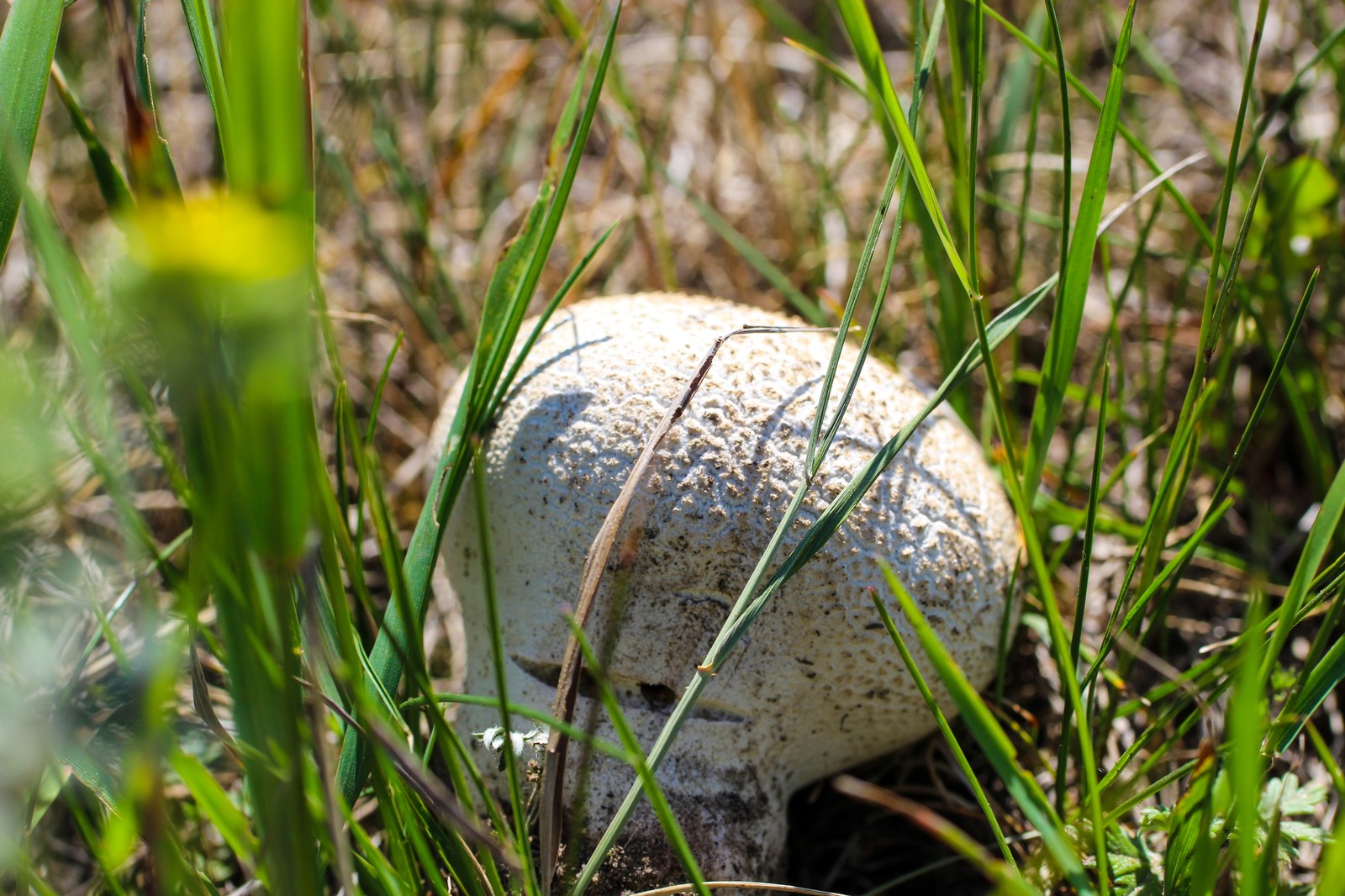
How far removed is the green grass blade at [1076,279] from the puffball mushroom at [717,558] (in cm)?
11

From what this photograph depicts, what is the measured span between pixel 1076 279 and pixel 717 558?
2.05 feet

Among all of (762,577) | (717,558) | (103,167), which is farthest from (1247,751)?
(103,167)

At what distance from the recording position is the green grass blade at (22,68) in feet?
4.14

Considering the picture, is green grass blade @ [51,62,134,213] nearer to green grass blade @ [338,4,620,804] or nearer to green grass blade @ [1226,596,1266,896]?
green grass blade @ [338,4,620,804]

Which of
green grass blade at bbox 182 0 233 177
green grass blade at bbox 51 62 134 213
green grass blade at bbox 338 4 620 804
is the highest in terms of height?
green grass blade at bbox 182 0 233 177

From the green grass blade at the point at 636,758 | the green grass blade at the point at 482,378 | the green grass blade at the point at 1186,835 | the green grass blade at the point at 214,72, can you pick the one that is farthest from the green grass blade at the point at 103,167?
the green grass blade at the point at 1186,835

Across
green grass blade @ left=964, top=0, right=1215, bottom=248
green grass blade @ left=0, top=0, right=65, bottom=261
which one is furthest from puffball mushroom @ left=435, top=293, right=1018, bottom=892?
green grass blade @ left=0, top=0, right=65, bottom=261

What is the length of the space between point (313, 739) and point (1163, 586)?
55.9 inches

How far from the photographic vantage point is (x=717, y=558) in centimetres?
133

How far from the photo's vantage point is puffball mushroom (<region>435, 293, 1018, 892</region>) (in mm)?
1329

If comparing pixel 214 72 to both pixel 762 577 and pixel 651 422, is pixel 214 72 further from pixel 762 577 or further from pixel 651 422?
pixel 762 577

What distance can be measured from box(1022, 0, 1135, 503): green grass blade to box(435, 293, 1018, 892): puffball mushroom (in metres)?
0.11

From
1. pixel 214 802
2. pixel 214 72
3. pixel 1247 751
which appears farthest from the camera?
pixel 214 72

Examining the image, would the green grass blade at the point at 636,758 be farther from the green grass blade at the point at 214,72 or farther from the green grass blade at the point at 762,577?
the green grass blade at the point at 214,72
